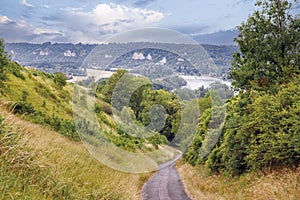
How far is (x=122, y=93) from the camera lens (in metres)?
32.8

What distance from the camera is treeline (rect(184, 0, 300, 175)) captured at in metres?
18.5

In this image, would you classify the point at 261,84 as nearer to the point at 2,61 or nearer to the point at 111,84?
the point at 2,61

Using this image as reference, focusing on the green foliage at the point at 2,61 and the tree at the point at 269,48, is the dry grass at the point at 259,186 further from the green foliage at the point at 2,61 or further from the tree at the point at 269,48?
the green foliage at the point at 2,61

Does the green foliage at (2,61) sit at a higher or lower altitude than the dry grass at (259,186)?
higher

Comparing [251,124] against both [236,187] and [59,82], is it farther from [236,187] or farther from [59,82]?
[59,82]

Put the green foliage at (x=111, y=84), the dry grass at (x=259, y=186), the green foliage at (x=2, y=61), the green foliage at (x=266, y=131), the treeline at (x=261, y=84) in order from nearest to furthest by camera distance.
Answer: the dry grass at (x=259, y=186), the green foliage at (x=266, y=131), the treeline at (x=261, y=84), the green foliage at (x=2, y=61), the green foliage at (x=111, y=84)

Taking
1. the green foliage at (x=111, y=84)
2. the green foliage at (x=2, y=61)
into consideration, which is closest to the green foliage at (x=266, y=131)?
the green foliage at (x=2, y=61)

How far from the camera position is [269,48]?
77.7ft

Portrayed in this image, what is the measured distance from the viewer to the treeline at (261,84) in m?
18.5

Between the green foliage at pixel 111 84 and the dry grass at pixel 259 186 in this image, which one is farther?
the green foliage at pixel 111 84

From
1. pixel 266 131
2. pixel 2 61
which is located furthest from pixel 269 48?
pixel 2 61

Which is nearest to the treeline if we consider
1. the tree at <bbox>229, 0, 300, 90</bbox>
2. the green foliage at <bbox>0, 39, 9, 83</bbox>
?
the tree at <bbox>229, 0, 300, 90</bbox>

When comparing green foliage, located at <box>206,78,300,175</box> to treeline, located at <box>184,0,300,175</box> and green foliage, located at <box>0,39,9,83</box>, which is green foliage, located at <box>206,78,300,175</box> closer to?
treeline, located at <box>184,0,300,175</box>

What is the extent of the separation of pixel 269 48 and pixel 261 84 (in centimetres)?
247
